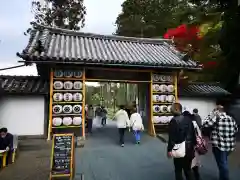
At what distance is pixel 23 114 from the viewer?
12.8 metres

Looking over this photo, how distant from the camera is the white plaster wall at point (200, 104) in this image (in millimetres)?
15719

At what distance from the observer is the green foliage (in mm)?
29875

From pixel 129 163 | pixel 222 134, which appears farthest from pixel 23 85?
pixel 222 134

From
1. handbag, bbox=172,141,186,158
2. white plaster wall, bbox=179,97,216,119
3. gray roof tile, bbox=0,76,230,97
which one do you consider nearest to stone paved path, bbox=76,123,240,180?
handbag, bbox=172,141,186,158

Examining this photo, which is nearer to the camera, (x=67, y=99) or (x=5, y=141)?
(x=5, y=141)

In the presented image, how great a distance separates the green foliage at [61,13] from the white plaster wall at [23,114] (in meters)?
18.7

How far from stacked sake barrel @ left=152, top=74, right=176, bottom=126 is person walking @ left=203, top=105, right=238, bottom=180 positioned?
8.40m

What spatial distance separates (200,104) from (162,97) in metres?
2.85

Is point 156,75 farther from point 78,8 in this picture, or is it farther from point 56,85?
point 78,8

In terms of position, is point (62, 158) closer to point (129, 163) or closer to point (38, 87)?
point (129, 163)

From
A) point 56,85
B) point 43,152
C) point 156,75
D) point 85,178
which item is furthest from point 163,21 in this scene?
point 85,178

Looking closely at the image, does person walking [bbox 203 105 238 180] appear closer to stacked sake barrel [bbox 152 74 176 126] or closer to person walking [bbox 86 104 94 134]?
stacked sake barrel [bbox 152 74 176 126]

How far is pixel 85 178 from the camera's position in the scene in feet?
23.2

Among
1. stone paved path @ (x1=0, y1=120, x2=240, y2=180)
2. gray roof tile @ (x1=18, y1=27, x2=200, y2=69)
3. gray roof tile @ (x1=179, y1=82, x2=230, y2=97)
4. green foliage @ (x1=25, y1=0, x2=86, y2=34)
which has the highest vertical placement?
green foliage @ (x1=25, y1=0, x2=86, y2=34)
